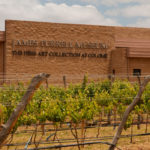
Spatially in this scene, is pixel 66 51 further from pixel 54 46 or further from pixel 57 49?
pixel 54 46

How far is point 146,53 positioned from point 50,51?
6991mm

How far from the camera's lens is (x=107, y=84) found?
1491cm

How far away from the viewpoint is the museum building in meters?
20.8

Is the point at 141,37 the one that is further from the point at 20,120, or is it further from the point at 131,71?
the point at 20,120

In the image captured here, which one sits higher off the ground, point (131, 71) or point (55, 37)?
point (55, 37)

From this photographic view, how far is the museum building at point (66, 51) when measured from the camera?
68.2 ft

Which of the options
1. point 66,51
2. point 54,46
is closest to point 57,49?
point 54,46

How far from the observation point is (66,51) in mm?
22188

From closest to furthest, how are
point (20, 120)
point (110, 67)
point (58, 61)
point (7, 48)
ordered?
point (20, 120), point (7, 48), point (58, 61), point (110, 67)

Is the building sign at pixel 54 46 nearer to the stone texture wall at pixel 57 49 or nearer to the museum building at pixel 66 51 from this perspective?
the museum building at pixel 66 51

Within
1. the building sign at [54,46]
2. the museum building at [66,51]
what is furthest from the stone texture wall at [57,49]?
the building sign at [54,46]

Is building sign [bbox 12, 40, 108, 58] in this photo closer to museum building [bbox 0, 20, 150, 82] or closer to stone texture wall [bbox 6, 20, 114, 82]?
museum building [bbox 0, 20, 150, 82]

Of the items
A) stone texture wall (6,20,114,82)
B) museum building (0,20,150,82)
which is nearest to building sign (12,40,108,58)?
museum building (0,20,150,82)

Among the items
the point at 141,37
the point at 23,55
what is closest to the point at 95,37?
the point at 23,55
